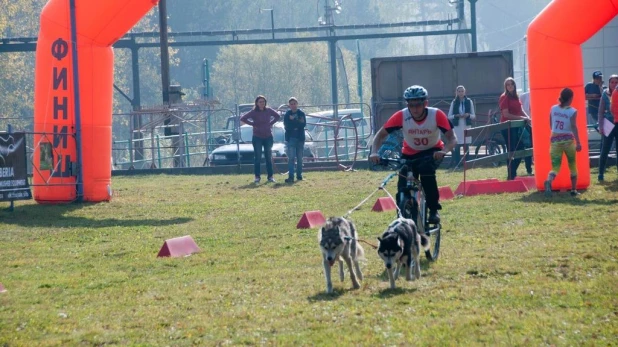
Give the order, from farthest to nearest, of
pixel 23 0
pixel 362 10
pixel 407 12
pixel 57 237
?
pixel 407 12, pixel 362 10, pixel 23 0, pixel 57 237

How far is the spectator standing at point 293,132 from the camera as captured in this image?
2284cm

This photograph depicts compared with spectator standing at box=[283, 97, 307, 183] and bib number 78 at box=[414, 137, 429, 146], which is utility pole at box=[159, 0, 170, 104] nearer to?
spectator standing at box=[283, 97, 307, 183]

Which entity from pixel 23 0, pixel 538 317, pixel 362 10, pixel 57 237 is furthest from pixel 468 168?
pixel 362 10

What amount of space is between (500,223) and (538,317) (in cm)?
608

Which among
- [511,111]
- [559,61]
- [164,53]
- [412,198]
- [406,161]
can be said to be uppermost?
[164,53]

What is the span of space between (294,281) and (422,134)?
6.26ft

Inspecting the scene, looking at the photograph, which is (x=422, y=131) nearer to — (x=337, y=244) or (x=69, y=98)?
(x=337, y=244)

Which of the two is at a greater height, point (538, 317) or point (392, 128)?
point (392, 128)

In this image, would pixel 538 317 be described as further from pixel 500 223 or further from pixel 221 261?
pixel 500 223

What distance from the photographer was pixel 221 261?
11.2 m

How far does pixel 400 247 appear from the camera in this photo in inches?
328

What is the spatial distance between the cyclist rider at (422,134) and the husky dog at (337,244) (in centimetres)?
92

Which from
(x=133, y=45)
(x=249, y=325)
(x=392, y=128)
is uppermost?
(x=133, y=45)

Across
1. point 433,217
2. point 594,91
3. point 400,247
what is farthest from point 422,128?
point 594,91
